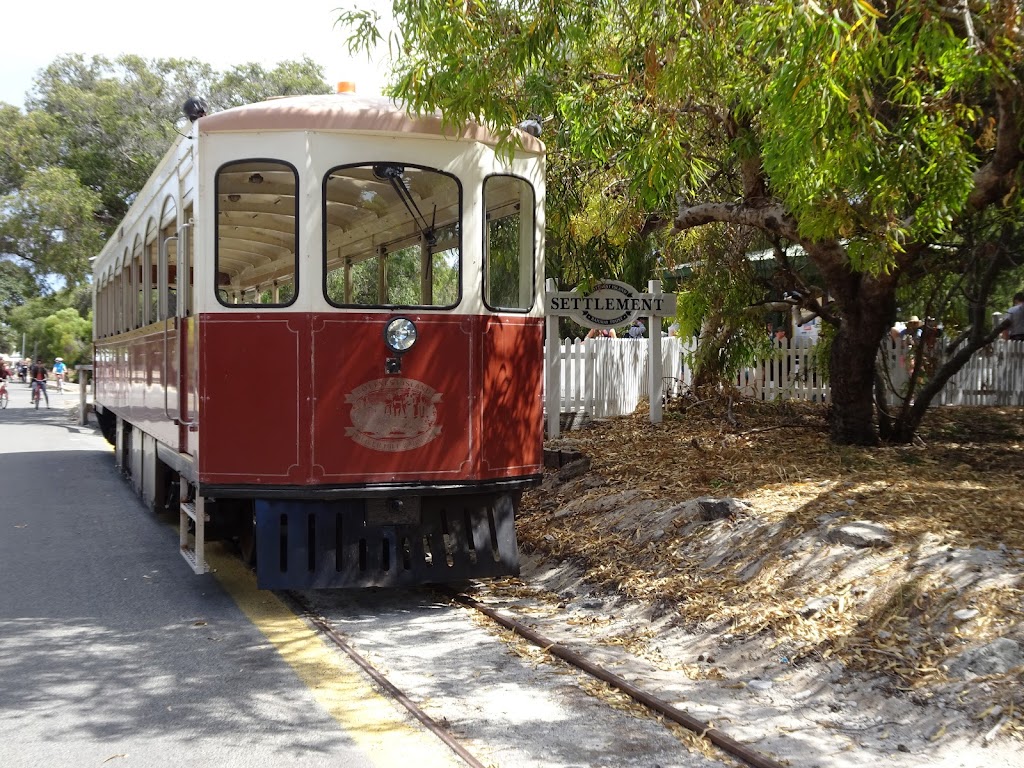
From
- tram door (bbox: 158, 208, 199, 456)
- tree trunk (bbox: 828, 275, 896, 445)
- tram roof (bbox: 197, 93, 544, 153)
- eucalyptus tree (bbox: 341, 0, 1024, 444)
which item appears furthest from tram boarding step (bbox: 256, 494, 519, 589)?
tree trunk (bbox: 828, 275, 896, 445)

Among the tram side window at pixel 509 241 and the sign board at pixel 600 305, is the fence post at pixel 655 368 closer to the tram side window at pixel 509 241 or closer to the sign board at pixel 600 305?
the sign board at pixel 600 305

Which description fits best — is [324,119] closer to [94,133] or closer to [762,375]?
[762,375]

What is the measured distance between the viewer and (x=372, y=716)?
460cm

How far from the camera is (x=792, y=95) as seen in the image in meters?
5.50

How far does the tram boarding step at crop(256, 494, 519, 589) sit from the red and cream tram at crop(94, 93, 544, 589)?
1 centimetres

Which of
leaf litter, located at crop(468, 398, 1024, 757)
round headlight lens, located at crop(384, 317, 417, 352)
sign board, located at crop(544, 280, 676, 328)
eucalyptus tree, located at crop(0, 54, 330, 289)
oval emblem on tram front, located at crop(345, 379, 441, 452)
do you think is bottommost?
leaf litter, located at crop(468, 398, 1024, 757)

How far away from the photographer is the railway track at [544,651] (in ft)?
13.6

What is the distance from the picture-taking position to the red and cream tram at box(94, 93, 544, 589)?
6230 mm

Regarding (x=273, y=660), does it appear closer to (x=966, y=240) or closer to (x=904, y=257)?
(x=904, y=257)

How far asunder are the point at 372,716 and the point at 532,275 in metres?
3.28

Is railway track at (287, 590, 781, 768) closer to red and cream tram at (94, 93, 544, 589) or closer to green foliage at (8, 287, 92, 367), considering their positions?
red and cream tram at (94, 93, 544, 589)

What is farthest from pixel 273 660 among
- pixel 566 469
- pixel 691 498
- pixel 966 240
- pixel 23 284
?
pixel 23 284

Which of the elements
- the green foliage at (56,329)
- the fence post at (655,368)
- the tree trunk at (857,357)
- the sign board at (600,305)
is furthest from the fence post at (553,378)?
the green foliage at (56,329)

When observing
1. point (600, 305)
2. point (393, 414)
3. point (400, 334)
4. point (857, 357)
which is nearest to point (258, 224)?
point (400, 334)
